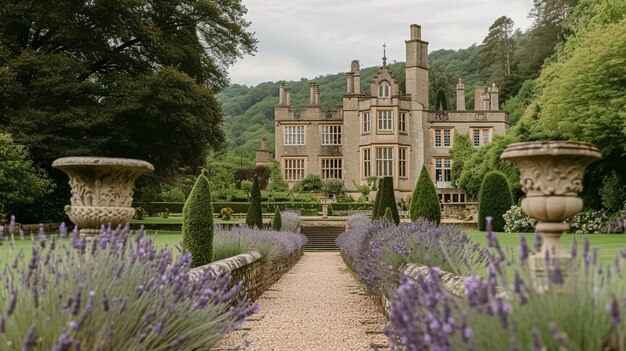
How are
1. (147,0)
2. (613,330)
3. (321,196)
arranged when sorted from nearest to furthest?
(613,330)
(147,0)
(321,196)

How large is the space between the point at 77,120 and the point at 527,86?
40.2m

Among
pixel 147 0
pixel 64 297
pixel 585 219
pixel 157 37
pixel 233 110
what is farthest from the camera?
pixel 233 110

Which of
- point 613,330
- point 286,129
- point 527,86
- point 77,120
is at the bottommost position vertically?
point 613,330

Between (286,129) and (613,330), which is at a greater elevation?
(286,129)

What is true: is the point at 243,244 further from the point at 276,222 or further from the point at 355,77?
the point at 355,77

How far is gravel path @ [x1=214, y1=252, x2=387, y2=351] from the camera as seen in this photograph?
6.21 metres

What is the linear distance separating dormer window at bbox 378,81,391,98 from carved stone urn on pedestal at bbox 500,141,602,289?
42.0m

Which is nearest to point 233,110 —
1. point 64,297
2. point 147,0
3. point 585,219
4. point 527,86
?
point 527,86

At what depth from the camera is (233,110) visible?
8138cm

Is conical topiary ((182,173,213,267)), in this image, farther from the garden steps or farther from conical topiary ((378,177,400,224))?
the garden steps

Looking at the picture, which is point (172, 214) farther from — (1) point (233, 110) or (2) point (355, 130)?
(1) point (233, 110)

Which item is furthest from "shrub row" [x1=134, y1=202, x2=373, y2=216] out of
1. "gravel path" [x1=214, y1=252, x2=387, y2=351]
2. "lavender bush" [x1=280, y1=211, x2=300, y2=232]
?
"gravel path" [x1=214, y1=252, x2=387, y2=351]

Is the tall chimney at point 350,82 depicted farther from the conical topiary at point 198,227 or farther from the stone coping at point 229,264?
the conical topiary at point 198,227

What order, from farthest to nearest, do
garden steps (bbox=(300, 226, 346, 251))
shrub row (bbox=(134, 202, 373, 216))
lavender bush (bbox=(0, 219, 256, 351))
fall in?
shrub row (bbox=(134, 202, 373, 216))
garden steps (bbox=(300, 226, 346, 251))
lavender bush (bbox=(0, 219, 256, 351))
